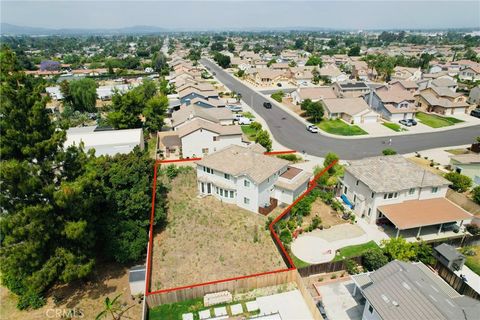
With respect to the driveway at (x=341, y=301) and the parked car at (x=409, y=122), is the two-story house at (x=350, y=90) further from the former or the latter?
the driveway at (x=341, y=301)

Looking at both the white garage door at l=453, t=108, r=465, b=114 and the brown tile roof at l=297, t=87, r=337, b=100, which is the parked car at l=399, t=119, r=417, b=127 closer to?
the white garage door at l=453, t=108, r=465, b=114

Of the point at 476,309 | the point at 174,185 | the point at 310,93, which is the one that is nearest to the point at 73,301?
the point at 174,185

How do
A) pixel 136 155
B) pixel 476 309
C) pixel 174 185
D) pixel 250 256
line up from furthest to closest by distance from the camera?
pixel 174 185 → pixel 136 155 → pixel 250 256 → pixel 476 309

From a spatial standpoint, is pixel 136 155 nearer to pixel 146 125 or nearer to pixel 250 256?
pixel 250 256

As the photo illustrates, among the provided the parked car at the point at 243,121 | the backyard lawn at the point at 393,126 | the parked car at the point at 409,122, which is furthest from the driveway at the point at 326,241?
the parked car at the point at 409,122

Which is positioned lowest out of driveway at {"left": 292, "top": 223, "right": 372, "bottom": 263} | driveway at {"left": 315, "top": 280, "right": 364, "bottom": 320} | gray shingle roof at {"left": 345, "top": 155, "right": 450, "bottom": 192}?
driveway at {"left": 315, "top": 280, "right": 364, "bottom": 320}

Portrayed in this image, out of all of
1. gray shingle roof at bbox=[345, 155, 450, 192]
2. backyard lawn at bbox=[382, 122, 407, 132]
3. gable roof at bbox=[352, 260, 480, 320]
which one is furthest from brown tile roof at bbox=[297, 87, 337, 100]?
gable roof at bbox=[352, 260, 480, 320]
